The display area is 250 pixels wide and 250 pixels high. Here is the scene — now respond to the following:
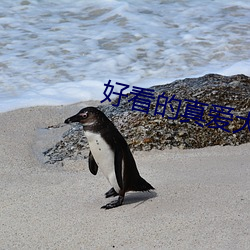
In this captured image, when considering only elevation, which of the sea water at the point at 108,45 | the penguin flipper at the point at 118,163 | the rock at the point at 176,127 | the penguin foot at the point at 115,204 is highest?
the penguin flipper at the point at 118,163

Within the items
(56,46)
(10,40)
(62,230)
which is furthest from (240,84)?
(10,40)

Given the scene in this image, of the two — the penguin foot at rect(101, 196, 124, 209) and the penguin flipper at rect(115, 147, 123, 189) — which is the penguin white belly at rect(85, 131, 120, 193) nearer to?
the penguin flipper at rect(115, 147, 123, 189)

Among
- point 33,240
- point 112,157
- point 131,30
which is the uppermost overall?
point 112,157

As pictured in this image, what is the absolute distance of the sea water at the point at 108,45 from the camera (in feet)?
23.5

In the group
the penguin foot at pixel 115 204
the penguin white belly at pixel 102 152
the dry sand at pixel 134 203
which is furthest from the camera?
the penguin foot at pixel 115 204

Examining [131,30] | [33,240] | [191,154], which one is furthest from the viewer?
[131,30]

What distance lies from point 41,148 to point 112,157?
1611 millimetres

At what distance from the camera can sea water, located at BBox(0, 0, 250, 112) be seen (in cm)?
715

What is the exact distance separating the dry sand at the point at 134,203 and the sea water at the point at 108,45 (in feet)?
6.19

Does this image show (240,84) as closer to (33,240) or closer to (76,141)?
Result: (76,141)

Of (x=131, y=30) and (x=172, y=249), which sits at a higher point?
(x=172, y=249)

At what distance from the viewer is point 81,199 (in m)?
3.97
